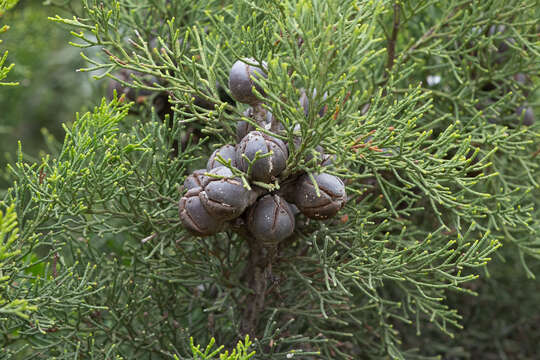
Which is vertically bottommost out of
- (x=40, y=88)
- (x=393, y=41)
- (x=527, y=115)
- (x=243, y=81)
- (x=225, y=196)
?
(x=40, y=88)

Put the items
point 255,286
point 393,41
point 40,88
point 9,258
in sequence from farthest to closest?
1. point 40,88
2. point 393,41
3. point 255,286
4. point 9,258

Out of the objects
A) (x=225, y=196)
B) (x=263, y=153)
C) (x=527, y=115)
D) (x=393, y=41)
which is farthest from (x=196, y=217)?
(x=527, y=115)

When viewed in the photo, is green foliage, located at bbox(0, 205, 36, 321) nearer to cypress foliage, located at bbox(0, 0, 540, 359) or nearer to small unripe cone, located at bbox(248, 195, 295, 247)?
cypress foliage, located at bbox(0, 0, 540, 359)

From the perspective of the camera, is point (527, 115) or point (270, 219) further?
point (527, 115)

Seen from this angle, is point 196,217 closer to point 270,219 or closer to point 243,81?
point 270,219

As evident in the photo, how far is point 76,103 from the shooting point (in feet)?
13.1

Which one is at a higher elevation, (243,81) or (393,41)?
(243,81)

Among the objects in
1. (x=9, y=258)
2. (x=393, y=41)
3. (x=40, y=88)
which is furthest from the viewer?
(x=40, y=88)

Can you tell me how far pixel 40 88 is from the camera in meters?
3.96

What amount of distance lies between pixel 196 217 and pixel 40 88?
316 cm

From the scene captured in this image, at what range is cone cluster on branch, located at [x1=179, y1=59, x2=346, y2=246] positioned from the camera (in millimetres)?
1242

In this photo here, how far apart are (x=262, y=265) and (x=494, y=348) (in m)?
1.39

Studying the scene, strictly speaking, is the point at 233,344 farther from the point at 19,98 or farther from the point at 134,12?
the point at 19,98

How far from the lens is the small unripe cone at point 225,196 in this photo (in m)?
1.24
